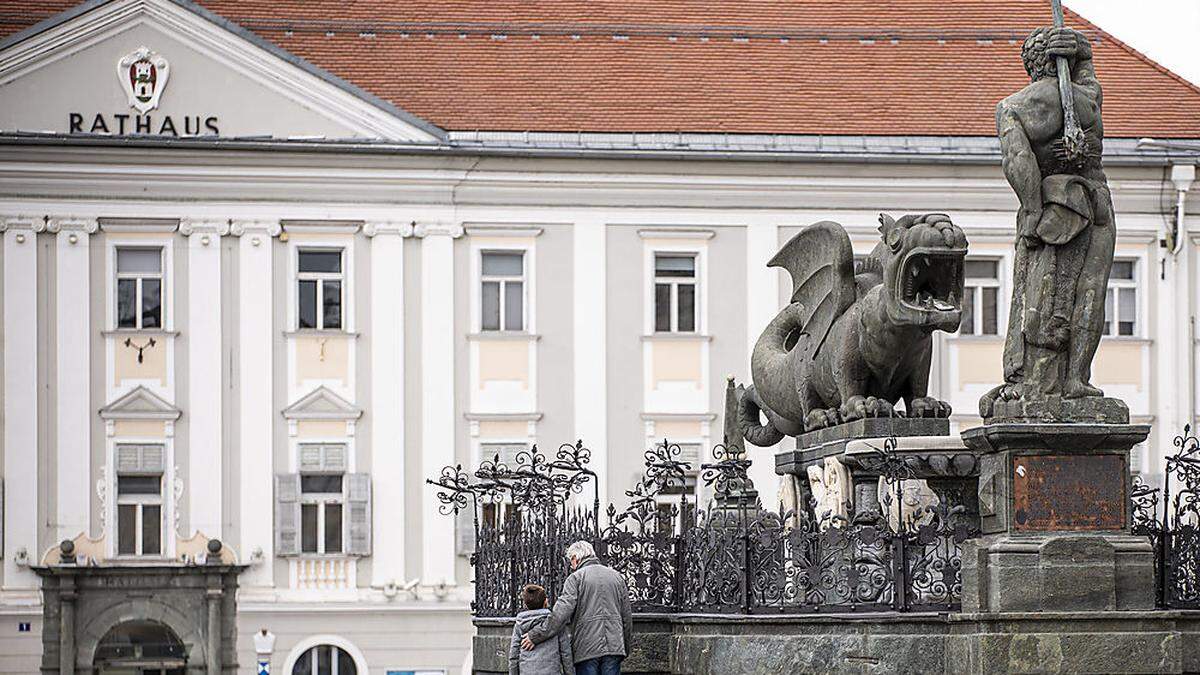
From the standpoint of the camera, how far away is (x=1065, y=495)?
13.1m

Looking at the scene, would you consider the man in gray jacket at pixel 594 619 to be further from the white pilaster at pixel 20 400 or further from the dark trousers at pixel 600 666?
the white pilaster at pixel 20 400

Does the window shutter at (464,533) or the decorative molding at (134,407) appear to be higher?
the decorative molding at (134,407)

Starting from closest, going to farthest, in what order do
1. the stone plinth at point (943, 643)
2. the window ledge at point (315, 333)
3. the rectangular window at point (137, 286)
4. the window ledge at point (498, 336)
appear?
the stone plinth at point (943, 643) → the rectangular window at point (137, 286) → the window ledge at point (315, 333) → the window ledge at point (498, 336)

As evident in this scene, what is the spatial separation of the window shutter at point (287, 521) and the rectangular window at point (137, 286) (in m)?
3.04

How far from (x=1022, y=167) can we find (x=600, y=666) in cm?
360

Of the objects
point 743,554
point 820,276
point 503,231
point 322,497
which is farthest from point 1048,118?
point 322,497

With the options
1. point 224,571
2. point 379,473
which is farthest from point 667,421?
point 224,571

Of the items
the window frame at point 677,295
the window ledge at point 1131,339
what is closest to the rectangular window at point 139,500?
the window frame at point 677,295

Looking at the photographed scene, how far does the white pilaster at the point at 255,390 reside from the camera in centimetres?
3778

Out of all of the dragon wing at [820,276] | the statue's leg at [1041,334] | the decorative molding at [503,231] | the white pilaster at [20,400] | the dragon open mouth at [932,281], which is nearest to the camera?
the statue's leg at [1041,334]

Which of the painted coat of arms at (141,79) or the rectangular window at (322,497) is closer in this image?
the painted coat of arms at (141,79)

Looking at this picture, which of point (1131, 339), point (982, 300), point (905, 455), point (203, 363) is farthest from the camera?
point (1131, 339)

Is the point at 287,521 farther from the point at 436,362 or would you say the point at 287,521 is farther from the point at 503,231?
the point at 503,231

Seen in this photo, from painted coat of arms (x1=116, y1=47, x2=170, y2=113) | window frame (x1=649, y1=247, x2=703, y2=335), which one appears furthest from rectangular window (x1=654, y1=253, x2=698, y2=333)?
painted coat of arms (x1=116, y1=47, x2=170, y2=113)
